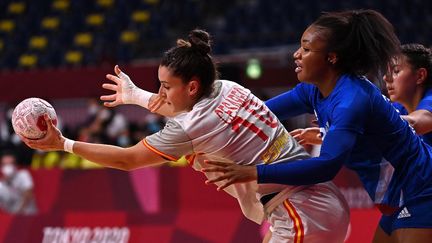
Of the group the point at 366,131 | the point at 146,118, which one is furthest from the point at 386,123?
the point at 146,118

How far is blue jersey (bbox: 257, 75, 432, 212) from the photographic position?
342 centimetres

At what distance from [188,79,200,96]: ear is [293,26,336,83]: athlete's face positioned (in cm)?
47

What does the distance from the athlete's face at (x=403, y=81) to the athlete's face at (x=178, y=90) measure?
3.81 feet

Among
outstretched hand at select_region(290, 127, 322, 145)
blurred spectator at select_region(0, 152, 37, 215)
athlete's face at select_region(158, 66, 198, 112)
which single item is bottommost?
blurred spectator at select_region(0, 152, 37, 215)

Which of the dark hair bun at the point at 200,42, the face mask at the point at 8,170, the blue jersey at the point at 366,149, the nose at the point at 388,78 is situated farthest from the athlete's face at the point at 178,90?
the face mask at the point at 8,170

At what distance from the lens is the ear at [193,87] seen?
12.0ft

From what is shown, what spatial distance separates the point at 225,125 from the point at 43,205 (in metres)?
6.10

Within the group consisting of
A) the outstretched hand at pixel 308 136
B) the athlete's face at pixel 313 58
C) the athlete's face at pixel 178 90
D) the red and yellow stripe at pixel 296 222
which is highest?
the athlete's face at pixel 313 58

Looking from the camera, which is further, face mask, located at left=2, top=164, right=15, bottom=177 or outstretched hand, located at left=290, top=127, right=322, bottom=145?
face mask, located at left=2, top=164, right=15, bottom=177

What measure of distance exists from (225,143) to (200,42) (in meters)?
0.48

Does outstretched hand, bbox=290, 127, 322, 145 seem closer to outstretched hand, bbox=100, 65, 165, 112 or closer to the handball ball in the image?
outstretched hand, bbox=100, 65, 165, 112

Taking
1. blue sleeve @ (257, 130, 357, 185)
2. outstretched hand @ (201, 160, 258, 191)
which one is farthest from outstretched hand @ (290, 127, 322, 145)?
outstretched hand @ (201, 160, 258, 191)

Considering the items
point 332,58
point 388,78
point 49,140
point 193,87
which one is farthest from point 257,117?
point 49,140

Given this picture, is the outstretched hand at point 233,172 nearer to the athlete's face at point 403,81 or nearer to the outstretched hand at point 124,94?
the outstretched hand at point 124,94
